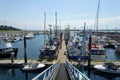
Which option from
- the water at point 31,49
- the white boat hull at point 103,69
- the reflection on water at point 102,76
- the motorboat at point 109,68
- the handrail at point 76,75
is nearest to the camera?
the handrail at point 76,75

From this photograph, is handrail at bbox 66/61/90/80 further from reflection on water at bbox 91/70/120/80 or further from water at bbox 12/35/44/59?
water at bbox 12/35/44/59

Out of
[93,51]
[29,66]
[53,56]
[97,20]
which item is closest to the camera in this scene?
[29,66]

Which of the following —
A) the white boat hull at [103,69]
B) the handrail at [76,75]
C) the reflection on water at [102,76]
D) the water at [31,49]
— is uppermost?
the handrail at [76,75]

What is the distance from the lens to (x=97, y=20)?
54656mm

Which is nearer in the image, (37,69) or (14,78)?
(14,78)

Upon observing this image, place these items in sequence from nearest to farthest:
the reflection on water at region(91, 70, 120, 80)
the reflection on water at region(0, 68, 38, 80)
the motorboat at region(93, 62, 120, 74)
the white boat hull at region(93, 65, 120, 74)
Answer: the reflection on water at region(0, 68, 38, 80)
the reflection on water at region(91, 70, 120, 80)
the white boat hull at region(93, 65, 120, 74)
the motorboat at region(93, 62, 120, 74)

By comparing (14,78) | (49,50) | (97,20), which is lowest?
(14,78)

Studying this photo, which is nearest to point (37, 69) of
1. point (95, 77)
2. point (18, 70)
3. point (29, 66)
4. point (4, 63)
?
point (29, 66)

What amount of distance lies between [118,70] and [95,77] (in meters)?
3.88

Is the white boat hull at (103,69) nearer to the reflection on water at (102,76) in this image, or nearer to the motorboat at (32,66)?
the reflection on water at (102,76)

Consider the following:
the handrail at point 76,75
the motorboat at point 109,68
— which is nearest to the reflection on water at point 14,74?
the motorboat at point 109,68

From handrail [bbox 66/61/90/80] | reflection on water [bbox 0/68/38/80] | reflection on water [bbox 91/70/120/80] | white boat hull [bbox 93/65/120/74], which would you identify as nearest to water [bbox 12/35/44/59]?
reflection on water [bbox 0/68/38/80]

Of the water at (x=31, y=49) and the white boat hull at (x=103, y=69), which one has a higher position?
the white boat hull at (x=103, y=69)

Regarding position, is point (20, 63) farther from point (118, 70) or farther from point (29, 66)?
point (118, 70)
